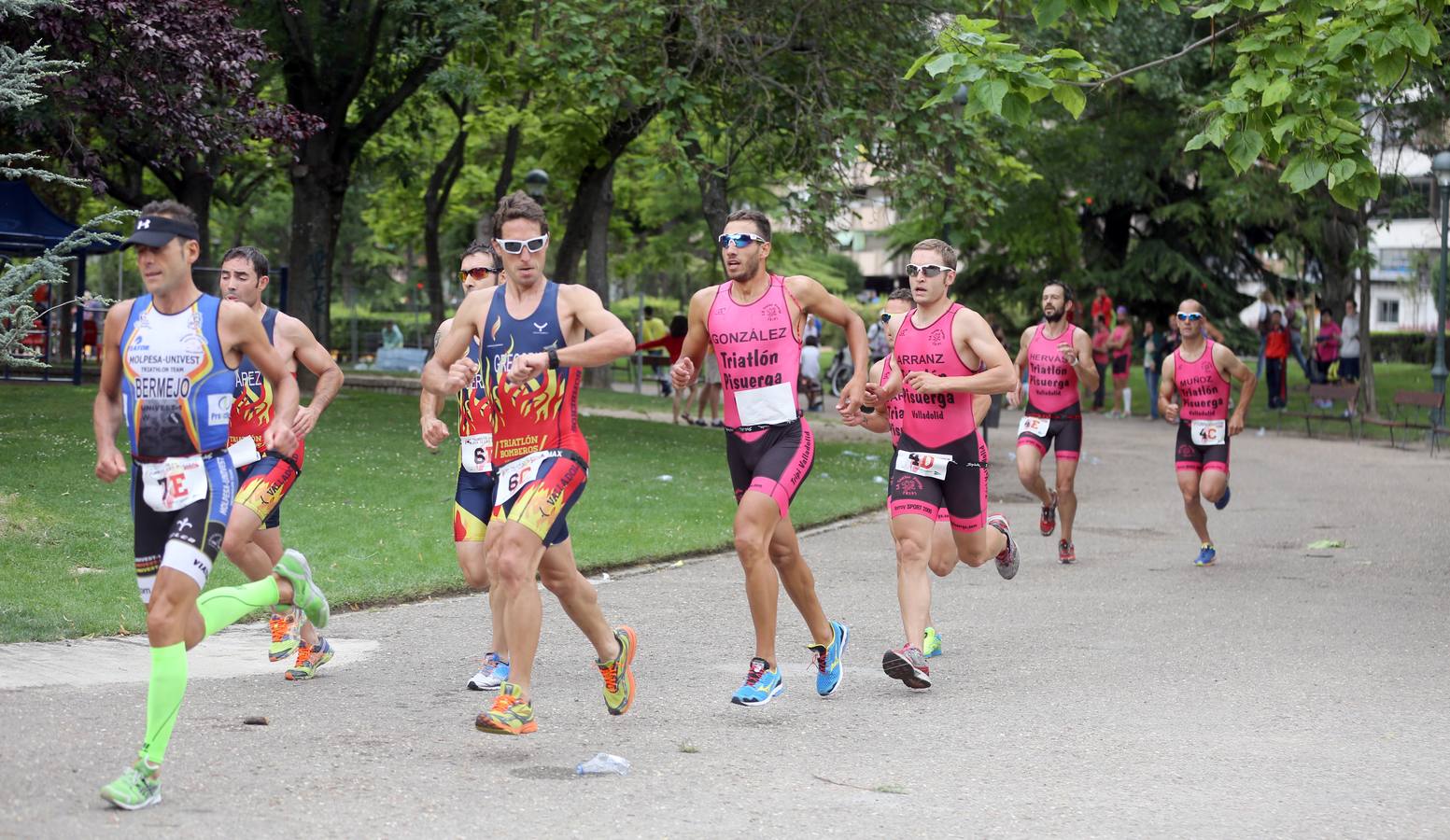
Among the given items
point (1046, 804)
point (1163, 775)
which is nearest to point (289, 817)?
point (1046, 804)

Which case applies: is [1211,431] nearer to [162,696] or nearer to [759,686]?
[759,686]

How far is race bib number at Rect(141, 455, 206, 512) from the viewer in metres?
5.88

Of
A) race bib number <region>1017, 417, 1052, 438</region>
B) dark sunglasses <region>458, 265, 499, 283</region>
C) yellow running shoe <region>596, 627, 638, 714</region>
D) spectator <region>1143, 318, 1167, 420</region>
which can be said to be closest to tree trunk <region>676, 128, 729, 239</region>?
race bib number <region>1017, 417, 1052, 438</region>

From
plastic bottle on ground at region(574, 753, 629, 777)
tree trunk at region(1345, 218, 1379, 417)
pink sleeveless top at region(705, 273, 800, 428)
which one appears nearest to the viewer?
plastic bottle on ground at region(574, 753, 629, 777)

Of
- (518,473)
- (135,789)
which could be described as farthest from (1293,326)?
(135,789)

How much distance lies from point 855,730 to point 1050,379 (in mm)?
5964

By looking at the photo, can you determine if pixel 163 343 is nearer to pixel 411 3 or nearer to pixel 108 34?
pixel 108 34

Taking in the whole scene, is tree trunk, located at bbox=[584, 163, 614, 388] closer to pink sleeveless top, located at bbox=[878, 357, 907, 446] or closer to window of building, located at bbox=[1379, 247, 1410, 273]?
pink sleeveless top, located at bbox=[878, 357, 907, 446]

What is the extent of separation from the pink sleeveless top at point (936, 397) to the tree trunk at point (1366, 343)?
23.1 meters

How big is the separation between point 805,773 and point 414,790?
4.51 feet

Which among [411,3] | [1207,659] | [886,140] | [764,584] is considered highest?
[411,3]

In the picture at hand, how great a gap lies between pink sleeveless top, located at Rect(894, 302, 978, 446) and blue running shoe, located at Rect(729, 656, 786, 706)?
1640 millimetres

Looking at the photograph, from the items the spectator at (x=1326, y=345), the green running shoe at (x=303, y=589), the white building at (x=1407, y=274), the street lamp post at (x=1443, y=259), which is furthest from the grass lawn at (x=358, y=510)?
the white building at (x=1407, y=274)

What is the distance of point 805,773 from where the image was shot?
6.12m
